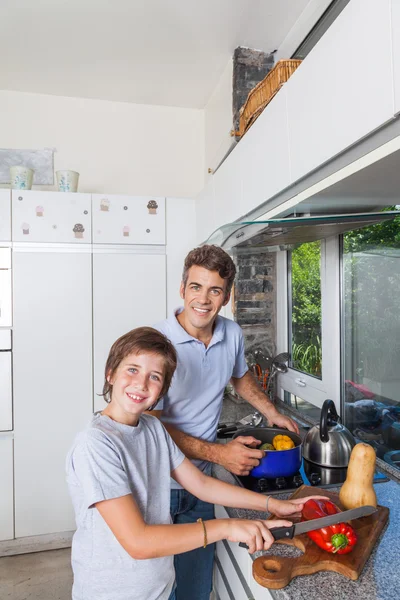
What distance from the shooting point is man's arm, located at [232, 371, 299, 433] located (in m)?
1.63

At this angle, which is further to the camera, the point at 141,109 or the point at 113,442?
the point at 141,109

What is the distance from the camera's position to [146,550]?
2.92 feet

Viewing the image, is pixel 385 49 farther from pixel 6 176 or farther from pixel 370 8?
pixel 6 176

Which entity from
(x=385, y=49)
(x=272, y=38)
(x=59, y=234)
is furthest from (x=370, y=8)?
(x=59, y=234)

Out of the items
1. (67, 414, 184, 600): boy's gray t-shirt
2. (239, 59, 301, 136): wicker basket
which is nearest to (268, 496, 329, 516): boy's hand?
(67, 414, 184, 600): boy's gray t-shirt

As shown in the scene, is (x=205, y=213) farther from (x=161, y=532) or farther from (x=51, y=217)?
(x=161, y=532)

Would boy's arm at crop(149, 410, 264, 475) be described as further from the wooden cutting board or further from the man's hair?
the man's hair

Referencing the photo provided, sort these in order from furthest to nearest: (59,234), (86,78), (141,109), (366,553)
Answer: (141,109)
(86,78)
(59,234)
(366,553)

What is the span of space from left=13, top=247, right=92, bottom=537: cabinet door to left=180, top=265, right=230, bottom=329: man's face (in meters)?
1.46

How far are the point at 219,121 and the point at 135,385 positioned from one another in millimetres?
2469

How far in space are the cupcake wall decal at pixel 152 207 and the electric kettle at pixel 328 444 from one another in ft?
6.05

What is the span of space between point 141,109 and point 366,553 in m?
3.25


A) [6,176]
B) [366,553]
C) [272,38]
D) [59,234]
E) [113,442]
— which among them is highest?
[272,38]

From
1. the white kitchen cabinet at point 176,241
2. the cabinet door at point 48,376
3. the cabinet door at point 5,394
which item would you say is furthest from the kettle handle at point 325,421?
the cabinet door at point 5,394
